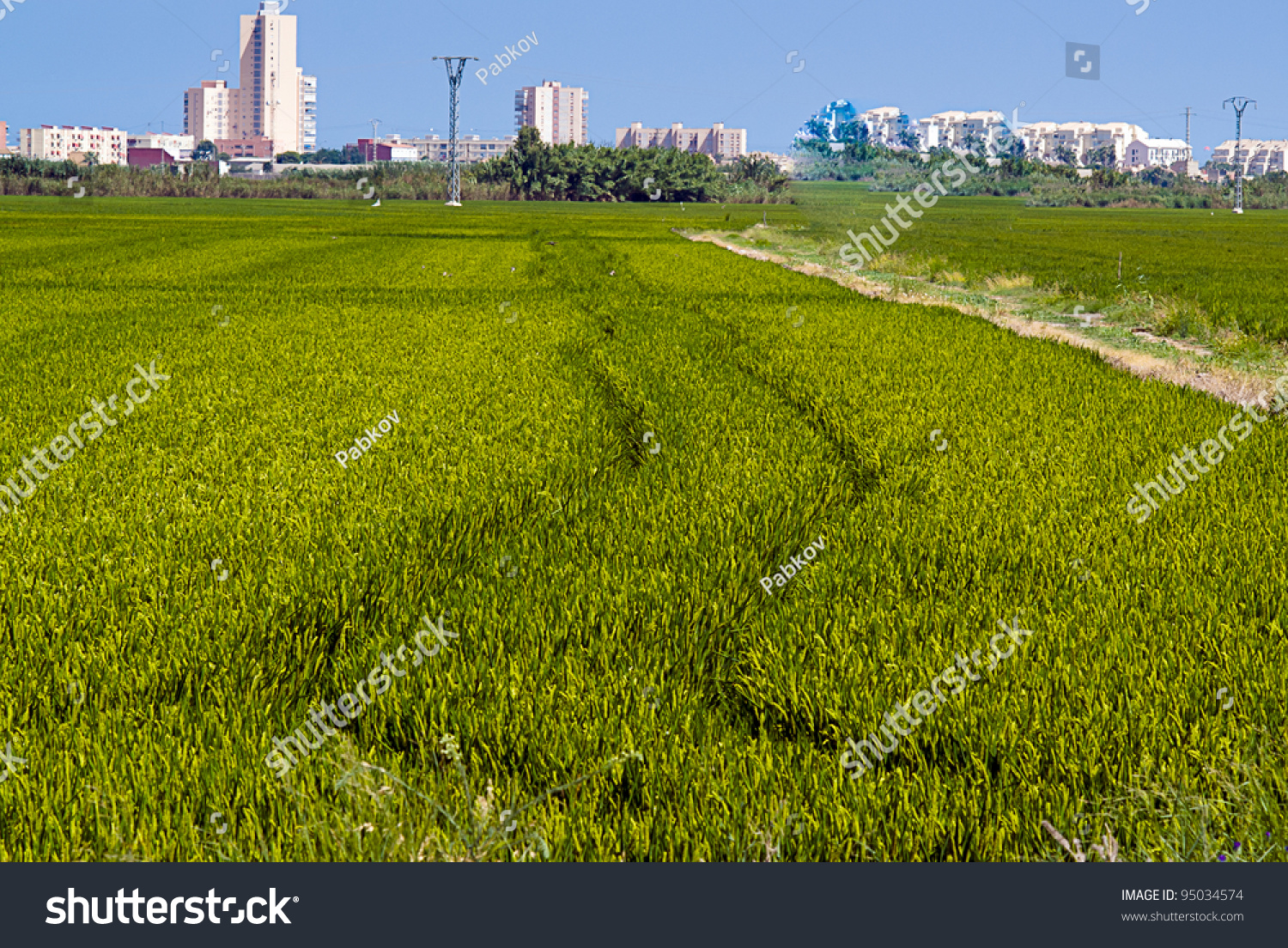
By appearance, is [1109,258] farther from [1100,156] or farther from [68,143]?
[68,143]

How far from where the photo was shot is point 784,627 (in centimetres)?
336

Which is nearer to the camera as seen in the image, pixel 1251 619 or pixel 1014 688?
pixel 1014 688

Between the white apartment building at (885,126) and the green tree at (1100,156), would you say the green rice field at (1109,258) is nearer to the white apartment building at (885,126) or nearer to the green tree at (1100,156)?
the white apartment building at (885,126)

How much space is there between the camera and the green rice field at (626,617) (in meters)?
2.26

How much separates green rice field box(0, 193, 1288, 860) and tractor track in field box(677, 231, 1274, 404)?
106 cm

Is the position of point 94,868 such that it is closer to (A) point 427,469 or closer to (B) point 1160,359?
(A) point 427,469

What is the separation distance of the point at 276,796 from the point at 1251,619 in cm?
309

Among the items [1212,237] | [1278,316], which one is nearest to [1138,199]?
[1212,237]
